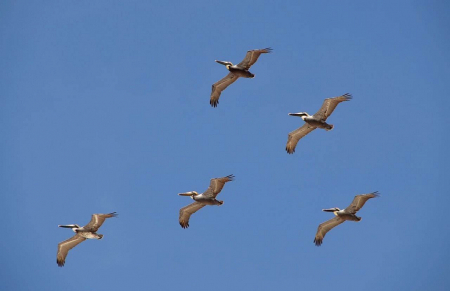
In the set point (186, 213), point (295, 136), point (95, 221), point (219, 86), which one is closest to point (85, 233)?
point (95, 221)

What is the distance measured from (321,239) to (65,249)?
12963 mm

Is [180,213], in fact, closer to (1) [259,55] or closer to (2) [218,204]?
(2) [218,204]

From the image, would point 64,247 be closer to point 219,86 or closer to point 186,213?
point 186,213

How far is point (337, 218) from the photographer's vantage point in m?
46.0

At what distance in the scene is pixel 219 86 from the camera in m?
47.2

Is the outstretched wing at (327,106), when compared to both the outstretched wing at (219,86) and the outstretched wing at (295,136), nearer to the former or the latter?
the outstretched wing at (295,136)

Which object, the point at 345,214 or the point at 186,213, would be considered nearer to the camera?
the point at 345,214

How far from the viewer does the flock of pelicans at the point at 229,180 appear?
44.1 m

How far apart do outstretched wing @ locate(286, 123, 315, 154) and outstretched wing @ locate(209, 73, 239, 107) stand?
412 cm

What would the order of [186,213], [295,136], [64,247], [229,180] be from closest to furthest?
[229,180] → [64,247] → [186,213] → [295,136]

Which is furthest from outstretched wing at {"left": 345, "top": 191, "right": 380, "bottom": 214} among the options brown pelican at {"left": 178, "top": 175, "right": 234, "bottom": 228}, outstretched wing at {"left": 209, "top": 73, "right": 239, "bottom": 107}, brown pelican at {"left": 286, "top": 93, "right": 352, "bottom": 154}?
outstretched wing at {"left": 209, "top": 73, "right": 239, "bottom": 107}

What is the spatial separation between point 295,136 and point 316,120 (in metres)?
2.91

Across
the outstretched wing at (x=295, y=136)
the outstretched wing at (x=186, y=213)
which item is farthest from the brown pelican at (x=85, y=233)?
the outstretched wing at (x=295, y=136)

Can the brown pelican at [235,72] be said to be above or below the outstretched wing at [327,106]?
above
